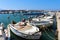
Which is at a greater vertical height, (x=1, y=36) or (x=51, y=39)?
(x=1, y=36)

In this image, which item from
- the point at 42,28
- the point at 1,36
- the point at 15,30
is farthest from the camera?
the point at 42,28

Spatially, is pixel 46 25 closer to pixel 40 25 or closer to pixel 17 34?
pixel 40 25

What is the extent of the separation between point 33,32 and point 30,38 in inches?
33.2

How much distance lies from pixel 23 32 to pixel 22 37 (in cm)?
75

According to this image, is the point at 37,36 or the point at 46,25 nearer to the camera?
the point at 37,36

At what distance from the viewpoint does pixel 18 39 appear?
22453 mm

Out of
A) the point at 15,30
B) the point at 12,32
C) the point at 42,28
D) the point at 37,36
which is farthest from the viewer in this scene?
the point at 42,28

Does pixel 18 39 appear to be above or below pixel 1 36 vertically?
below

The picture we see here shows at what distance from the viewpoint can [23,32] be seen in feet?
71.9

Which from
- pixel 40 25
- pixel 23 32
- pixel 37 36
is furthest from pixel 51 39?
pixel 40 25

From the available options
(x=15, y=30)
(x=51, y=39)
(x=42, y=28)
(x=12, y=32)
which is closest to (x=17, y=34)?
(x=15, y=30)

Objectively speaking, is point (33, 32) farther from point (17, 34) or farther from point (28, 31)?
point (17, 34)

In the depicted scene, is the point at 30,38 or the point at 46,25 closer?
the point at 30,38

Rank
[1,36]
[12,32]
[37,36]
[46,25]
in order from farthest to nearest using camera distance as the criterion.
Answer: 1. [46,25]
2. [12,32]
3. [37,36]
4. [1,36]
